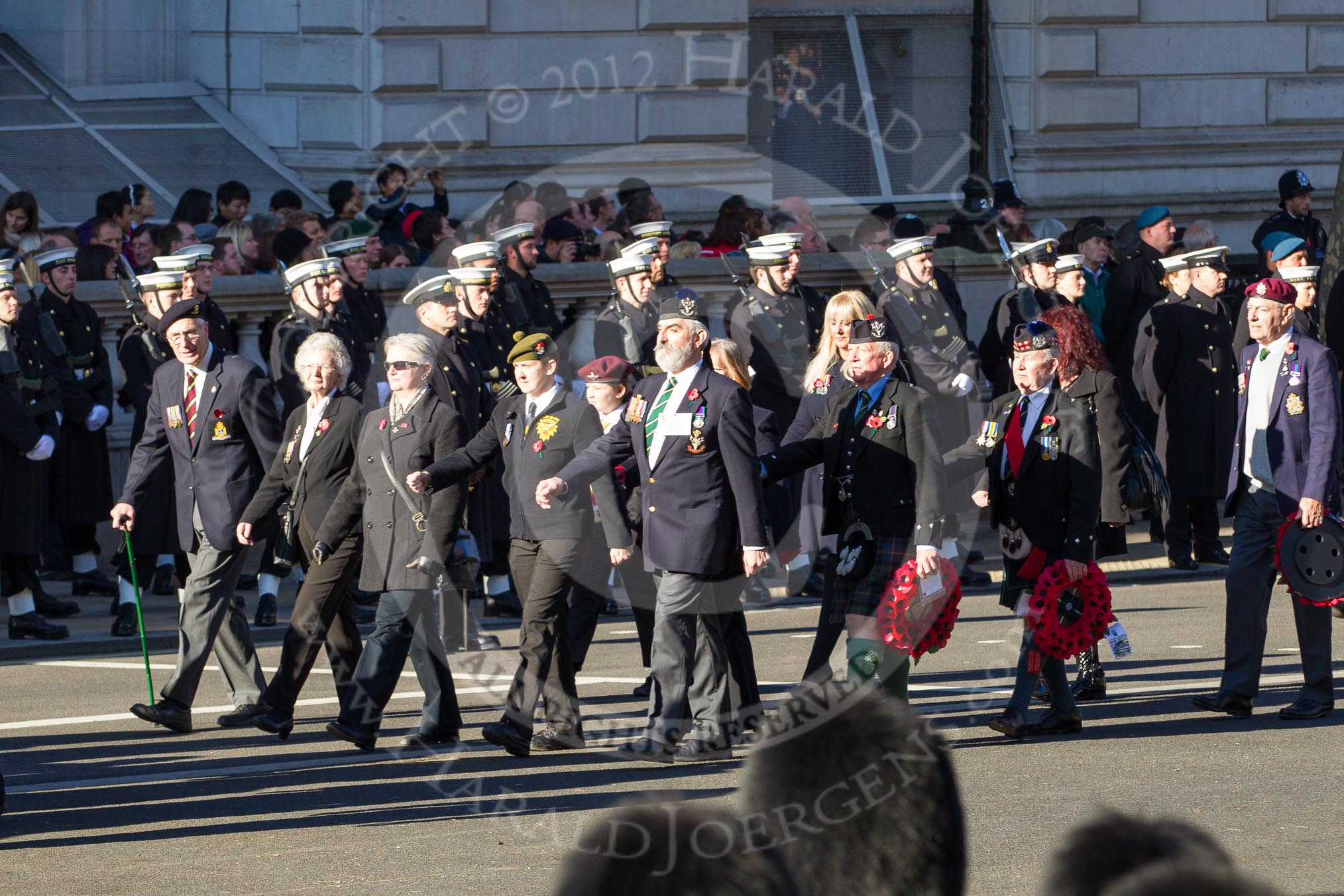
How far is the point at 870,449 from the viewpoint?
884 cm

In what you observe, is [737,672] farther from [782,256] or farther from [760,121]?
[760,121]

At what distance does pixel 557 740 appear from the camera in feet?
30.7

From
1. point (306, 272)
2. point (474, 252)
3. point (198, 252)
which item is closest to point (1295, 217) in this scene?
point (474, 252)

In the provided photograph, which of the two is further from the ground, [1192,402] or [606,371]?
[606,371]

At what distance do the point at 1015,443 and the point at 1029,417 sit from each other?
0.13m

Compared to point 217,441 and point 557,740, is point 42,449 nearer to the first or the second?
point 217,441

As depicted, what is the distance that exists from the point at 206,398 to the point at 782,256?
4.80 metres

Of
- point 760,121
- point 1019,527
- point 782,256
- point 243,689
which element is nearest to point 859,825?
point 1019,527

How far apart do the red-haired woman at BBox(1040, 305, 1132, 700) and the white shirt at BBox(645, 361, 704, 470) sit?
81.5 inches

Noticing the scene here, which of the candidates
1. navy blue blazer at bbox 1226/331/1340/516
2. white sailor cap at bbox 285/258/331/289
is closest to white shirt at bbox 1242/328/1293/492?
navy blue blazer at bbox 1226/331/1340/516

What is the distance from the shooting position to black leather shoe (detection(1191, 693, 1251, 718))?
31.4ft

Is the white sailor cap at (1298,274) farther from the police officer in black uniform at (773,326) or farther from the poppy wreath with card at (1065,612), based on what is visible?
the poppy wreath with card at (1065,612)

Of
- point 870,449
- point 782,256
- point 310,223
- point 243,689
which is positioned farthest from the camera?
point 310,223

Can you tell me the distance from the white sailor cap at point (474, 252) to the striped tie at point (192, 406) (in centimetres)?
342
